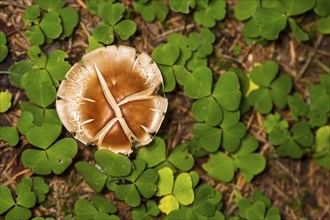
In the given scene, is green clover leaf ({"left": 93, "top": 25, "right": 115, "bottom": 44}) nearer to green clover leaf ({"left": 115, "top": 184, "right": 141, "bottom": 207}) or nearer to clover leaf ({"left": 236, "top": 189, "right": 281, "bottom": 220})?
green clover leaf ({"left": 115, "top": 184, "right": 141, "bottom": 207})

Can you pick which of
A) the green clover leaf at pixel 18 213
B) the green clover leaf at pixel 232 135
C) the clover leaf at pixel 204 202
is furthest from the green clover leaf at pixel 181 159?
the green clover leaf at pixel 18 213

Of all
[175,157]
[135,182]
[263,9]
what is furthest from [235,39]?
[135,182]

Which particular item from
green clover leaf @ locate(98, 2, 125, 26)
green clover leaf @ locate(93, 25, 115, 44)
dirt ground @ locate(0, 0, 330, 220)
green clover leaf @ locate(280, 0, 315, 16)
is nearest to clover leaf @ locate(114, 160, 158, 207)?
dirt ground @ locate(0, 0, 330, 220)

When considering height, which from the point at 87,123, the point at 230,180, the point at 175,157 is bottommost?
the point at 230,180

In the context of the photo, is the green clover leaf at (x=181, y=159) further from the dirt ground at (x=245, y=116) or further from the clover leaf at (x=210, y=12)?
the clover leaf at (x=210, y=12)

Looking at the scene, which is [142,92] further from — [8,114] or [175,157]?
[8,114]

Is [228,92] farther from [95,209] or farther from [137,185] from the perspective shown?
[95,209]
